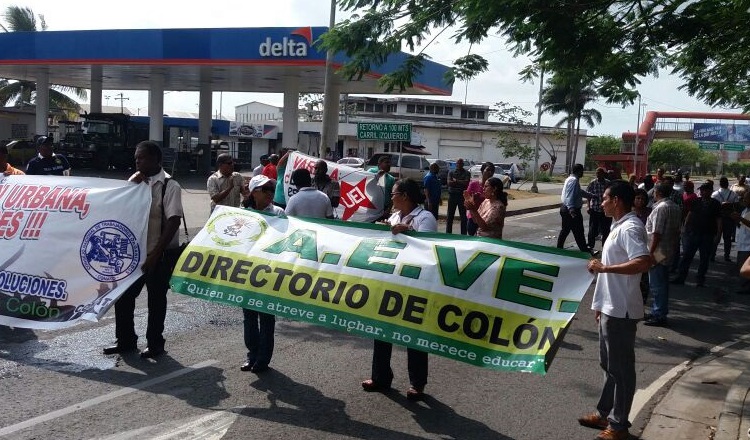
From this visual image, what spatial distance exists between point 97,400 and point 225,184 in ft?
19.4

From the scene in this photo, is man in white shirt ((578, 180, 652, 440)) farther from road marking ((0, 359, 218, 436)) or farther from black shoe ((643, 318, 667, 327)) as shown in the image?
black shoe ((643, 318, 667, 327))

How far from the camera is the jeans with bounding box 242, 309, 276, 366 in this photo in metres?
6.32

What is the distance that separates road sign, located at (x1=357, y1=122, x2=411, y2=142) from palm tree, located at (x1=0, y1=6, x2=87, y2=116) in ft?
111

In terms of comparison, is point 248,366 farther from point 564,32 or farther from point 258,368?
point 564,32

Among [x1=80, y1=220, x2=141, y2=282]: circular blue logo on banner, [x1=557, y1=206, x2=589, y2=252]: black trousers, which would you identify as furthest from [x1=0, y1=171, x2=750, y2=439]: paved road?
[x1=557, y1=206, x2=589, y2=252]: black trousers

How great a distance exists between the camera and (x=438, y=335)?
5.28 m

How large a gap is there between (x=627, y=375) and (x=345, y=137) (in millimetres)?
53762

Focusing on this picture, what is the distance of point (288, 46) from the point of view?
26812mm

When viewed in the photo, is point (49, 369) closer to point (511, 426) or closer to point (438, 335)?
point (438, 335)

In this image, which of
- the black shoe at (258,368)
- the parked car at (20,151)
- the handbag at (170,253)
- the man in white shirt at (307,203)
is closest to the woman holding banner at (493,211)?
the man in white shirt at (307,203)

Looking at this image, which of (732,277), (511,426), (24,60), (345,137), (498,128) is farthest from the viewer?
(498,128)

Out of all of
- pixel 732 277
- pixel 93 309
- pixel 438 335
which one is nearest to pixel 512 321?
pixel 438 335

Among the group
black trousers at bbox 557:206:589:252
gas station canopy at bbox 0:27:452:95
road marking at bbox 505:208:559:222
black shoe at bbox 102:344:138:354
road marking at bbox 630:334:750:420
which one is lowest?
road marking at bbox 505:208:559:222

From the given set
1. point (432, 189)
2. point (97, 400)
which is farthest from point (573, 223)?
point (97, 400)
